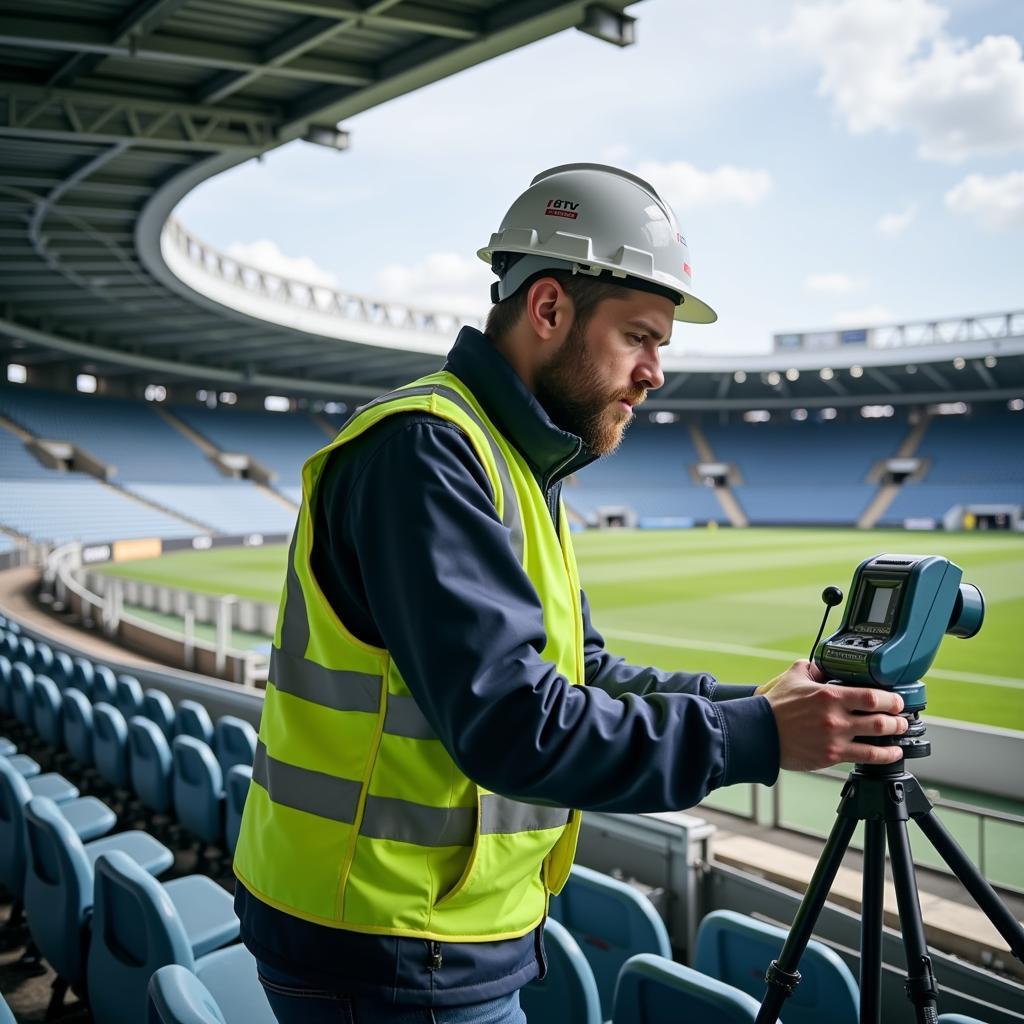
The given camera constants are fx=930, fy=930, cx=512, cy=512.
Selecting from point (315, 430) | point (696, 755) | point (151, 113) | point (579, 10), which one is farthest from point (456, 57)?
point (315, 430)

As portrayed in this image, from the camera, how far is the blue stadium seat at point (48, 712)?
712 cm

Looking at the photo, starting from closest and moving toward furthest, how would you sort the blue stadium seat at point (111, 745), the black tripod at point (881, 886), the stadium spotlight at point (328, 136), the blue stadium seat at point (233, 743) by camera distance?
the black tripod at point (881, 886) < the blue stadium seat at point (233, 743) < the blue stadium seat at point (111, 745) < the stadium spotlight at point (328, 136)

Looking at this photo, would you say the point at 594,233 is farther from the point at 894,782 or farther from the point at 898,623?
the point at 894,782

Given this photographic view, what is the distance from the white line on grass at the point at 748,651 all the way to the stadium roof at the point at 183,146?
8059 mm

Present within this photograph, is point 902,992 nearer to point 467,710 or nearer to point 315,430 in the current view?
point 467,710

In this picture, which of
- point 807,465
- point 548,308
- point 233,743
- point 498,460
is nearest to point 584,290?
point 548,308

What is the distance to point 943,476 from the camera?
156 feet

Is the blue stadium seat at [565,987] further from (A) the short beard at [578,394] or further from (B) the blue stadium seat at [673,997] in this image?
(A) the short beard at [578,394]

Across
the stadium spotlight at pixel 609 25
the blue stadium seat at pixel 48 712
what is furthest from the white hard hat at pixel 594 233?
the stadium spotlight at pixel 609 25

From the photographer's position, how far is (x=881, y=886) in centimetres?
175

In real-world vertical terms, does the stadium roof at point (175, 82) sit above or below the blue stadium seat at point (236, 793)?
above

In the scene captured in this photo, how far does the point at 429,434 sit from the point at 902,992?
8.34 ft

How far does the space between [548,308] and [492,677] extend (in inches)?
27.8

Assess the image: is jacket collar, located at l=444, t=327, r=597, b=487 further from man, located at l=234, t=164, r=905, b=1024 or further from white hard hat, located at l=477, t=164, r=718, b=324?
white hard hat, located at l=477, t=164, r=718, b=324
